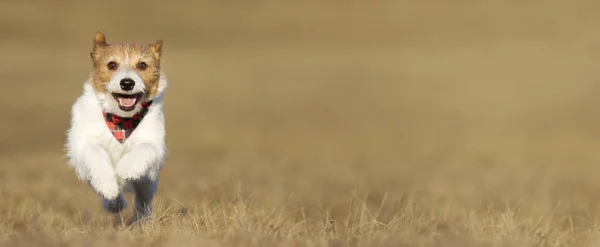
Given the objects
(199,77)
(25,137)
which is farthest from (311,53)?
(25,137)

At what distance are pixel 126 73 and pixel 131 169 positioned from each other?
640mm

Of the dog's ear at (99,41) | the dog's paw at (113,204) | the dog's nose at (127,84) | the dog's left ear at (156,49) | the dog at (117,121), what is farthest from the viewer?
the dog's paw at (113,204)

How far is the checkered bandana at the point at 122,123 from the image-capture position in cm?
761

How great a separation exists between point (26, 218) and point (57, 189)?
8.51 ft

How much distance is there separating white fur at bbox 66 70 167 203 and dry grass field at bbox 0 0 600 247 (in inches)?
14.3

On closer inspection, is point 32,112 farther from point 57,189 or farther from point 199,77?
point 57,189

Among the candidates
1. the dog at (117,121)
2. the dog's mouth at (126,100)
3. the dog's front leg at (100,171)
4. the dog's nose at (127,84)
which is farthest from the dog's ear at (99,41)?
the dog's front leg at (100,171)

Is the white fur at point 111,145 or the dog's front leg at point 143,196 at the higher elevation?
the white fur at point 111,145

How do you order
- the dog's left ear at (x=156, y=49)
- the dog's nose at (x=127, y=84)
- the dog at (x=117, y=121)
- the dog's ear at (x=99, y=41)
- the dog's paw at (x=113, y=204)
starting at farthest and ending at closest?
the dog's paw at (x=113, y=204), the dog's left ear at (x=156, y=49), the dog's ear at (x=99, y=41), the dog at (x=117, y=121), the dog's nose at (x=127, y=84)

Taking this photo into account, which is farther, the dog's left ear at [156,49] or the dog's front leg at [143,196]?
the dog's front leg at [143,196]

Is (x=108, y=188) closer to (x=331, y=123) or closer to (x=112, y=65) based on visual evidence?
(x=112, y=65)

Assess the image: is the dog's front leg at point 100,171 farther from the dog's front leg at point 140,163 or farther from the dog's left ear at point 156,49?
the dog's left ear at point 156,49

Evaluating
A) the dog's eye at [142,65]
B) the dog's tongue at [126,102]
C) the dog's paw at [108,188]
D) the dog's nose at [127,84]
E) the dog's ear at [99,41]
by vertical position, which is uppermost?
the dog's ear at [99,41]

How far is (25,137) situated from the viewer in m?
20.3
